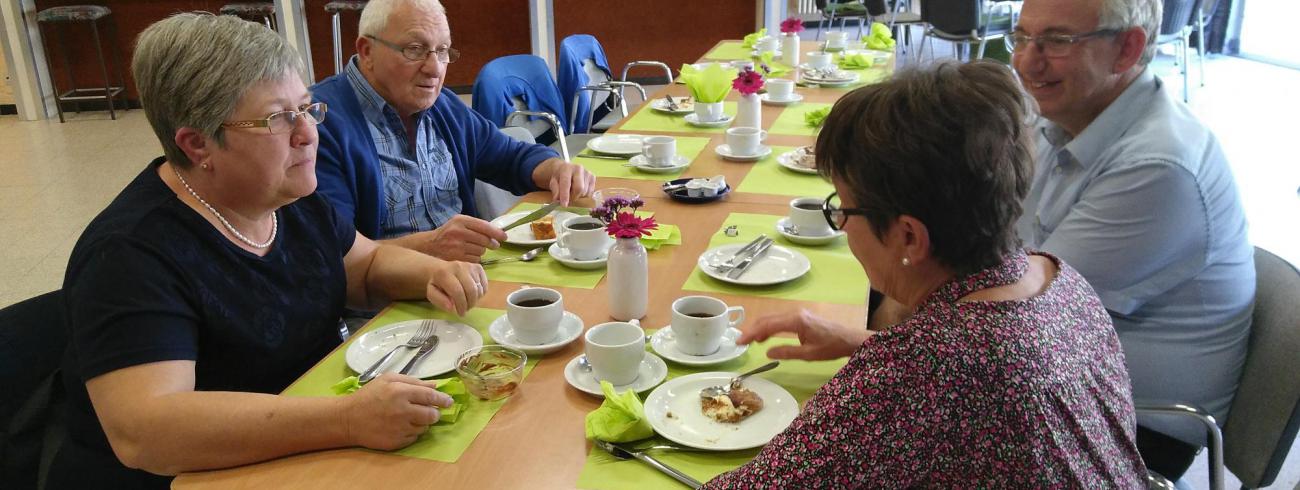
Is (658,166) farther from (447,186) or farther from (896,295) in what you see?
(896,295)

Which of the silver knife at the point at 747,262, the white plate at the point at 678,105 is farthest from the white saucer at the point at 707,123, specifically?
the silver knife at the point at 747,262

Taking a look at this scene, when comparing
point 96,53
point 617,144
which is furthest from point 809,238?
point 96,53

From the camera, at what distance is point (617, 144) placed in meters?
2.87

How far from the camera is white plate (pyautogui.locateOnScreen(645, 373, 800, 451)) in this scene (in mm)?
1244

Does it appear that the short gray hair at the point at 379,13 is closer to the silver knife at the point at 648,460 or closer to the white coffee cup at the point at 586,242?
the white coffee cup at the point at 586,242

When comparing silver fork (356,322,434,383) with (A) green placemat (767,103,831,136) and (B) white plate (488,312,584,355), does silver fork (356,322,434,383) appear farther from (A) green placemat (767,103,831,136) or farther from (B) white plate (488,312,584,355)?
(A) green placemat (767,103,831,136)

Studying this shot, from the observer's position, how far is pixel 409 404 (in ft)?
4.04

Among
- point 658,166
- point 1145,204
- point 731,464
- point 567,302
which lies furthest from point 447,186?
point 1145,204

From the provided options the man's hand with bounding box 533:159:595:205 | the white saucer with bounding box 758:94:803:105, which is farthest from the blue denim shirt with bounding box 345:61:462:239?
the white saucer with bounding box 758:94:803:105

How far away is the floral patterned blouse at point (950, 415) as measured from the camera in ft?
3.16

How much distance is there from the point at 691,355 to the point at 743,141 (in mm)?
1313

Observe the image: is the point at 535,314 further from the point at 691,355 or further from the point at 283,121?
the point at 283,121

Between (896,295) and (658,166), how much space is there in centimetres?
149

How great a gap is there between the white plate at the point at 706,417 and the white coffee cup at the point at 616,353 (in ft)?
0.18
